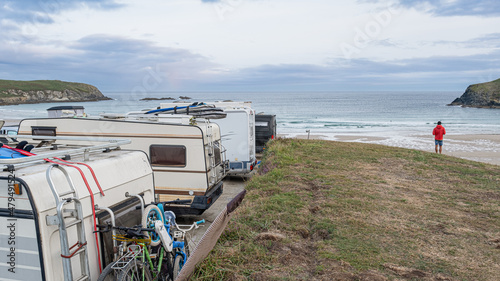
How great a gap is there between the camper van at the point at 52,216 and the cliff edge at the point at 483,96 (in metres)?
106

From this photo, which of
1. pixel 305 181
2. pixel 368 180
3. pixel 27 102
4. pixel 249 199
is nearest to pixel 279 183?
pixel 305 181

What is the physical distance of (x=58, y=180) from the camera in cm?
338

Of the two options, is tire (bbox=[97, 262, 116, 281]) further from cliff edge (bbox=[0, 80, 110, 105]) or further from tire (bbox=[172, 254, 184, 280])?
cliff edge (bbox=[0, 80, 110, 105])

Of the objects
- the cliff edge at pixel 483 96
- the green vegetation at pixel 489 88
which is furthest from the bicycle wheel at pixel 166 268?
the green vegetation at pixel 489 88

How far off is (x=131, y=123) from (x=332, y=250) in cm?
556

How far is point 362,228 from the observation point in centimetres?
646

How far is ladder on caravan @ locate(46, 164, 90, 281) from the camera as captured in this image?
10.4ft

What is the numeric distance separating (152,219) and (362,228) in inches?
153

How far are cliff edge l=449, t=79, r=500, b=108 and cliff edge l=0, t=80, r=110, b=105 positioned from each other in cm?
12424

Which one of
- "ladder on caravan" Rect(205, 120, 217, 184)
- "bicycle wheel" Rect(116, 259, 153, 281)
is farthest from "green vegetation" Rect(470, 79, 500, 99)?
"bicycle wheel" Rect(116, 259, 153, 281)

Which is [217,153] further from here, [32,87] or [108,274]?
[32,87]

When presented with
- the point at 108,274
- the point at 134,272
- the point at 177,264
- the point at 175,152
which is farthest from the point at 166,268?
the point at 175,152

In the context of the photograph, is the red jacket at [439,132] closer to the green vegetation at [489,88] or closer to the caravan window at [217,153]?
the caravan window at [217,153]

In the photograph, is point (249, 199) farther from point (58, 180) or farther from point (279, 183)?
point (58, 180)
